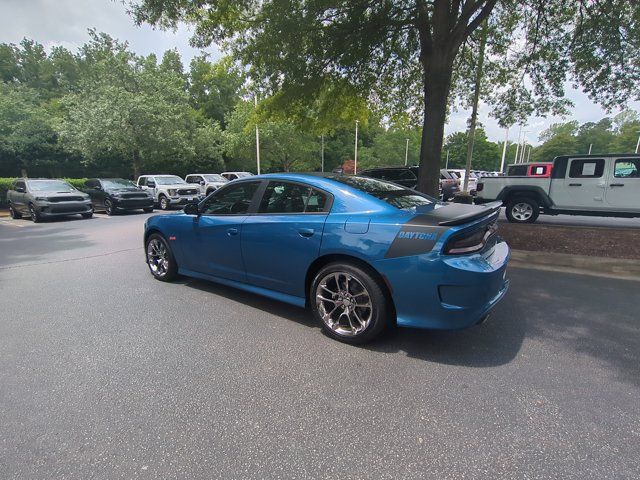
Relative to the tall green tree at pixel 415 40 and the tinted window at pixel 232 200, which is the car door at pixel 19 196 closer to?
the tall green tree at pixel 415 40

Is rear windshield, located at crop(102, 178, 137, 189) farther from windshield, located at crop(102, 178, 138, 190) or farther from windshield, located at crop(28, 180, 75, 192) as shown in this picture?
windshield, located at crop(28, 180, 75, 192)

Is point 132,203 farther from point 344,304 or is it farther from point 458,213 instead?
point 458,213

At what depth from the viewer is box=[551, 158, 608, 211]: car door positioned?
9.35 meters

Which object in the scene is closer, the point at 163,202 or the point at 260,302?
the point at 260,302

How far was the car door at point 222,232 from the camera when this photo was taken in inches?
163

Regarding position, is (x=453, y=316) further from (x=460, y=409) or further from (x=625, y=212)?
(x=625, y=212)

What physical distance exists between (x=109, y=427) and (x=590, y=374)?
11.7ft

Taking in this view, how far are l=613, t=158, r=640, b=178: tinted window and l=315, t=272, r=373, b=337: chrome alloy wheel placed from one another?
31.5 feet

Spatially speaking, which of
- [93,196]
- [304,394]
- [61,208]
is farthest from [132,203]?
[304,394]

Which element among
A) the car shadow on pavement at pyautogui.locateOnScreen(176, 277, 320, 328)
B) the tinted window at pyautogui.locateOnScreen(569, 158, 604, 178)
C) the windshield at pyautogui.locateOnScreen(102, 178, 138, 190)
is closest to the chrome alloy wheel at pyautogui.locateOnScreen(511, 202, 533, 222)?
the tinted window at pyautogui.locateOnScreen(569, 158, 604, 178)

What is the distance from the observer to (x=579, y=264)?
5898 mm

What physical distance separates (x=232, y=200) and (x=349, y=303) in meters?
2.01

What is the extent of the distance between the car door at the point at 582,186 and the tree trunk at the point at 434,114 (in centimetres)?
436

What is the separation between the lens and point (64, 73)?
58.0 metres
